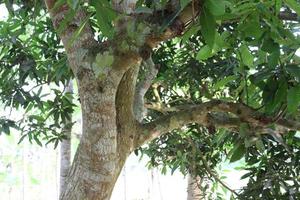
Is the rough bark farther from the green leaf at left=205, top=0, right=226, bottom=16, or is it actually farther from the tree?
the green leaf at left=205, top=0, right=226, bottom=16

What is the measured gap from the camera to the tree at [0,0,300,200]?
Result: 957 mm

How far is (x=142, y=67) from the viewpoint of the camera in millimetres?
1930

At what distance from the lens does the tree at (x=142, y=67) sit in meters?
0.96

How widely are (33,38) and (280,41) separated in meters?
1.38

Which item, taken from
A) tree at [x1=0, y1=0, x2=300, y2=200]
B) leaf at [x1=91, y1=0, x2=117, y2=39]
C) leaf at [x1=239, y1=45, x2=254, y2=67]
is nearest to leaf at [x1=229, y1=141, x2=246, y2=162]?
tree at [x1=0, y1=0, x2=300, y2=200]

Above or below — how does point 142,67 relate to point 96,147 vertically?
above

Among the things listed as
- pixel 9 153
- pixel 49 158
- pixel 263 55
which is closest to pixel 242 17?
pixel 263 55

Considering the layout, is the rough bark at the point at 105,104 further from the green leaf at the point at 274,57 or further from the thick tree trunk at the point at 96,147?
the green leaf at the point at 274,57

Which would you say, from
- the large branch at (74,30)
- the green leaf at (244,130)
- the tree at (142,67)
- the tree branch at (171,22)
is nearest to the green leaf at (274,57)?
the tree at (142,67)

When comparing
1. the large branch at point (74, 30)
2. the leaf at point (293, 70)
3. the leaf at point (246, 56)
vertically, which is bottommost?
the leaf at point (293, 70)

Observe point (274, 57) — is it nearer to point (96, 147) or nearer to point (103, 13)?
point (103, 13)

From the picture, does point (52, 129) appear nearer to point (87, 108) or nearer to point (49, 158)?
point (87, 108)

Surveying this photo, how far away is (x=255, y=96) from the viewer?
1.55m

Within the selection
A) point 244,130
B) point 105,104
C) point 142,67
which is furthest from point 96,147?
point 142,67
